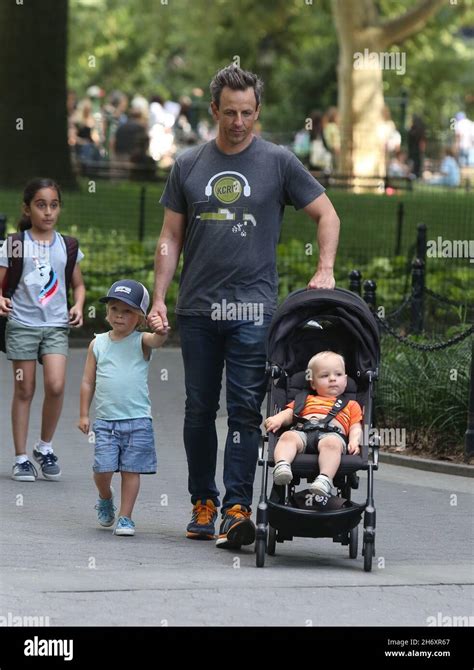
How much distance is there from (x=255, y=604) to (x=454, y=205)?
1740 cm

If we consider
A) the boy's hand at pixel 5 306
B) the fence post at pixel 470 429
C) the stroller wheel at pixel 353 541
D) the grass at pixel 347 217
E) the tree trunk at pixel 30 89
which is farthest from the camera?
the tree trunk at pixel 30 89

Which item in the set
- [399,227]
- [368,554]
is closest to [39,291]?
[368,554]

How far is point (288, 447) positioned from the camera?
25.0ft

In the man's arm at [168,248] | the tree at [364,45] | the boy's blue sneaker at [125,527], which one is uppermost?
the tree at [364,45]

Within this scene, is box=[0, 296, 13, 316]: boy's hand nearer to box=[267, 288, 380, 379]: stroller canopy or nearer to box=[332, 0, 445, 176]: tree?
box=[267, 288, 380, 379]: stroller canopy

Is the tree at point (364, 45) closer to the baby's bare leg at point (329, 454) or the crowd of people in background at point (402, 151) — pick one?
the crowd of people in background at point (402, 151)

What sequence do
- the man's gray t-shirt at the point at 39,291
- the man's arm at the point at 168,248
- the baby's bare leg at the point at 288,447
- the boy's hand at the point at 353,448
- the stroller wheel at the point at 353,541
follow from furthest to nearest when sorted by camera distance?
1. the man's gray t-shirt at the point at 39,291
2. the man's arm at the point at 168,248
3. the stroller wheel at the point at 353,541
4. the boy's hand at the point at 353,448
5. the baby's bare leg at the point at 288,447

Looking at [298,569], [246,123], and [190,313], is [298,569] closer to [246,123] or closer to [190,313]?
[190,313]

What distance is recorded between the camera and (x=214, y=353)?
8.10 m

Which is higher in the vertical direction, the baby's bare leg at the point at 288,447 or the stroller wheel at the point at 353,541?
the baby's bare leg at the point at 288,447

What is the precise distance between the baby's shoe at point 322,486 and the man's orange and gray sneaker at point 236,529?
0.51 m

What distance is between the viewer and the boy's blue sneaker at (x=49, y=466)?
9.83m

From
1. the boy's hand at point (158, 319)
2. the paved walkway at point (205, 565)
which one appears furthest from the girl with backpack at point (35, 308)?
the boy's hand at point (158, 319)

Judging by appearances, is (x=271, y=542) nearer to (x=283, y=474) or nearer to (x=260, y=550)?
(x=260, y=550)
